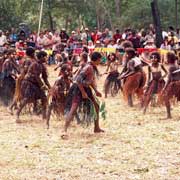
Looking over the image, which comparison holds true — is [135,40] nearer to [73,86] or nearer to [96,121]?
[96,121]

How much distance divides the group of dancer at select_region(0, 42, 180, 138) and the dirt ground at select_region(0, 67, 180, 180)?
0.33m

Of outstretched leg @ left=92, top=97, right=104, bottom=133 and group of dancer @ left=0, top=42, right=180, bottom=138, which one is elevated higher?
group of dancer @ left=0, top=42, right=180, bottom=138

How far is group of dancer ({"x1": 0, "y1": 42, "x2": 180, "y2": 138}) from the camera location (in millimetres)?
9250

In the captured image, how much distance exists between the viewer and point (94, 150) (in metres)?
8.29

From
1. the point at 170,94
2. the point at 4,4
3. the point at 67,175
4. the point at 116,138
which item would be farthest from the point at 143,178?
the point at 4,4

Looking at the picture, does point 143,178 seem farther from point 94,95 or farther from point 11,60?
point 11,60

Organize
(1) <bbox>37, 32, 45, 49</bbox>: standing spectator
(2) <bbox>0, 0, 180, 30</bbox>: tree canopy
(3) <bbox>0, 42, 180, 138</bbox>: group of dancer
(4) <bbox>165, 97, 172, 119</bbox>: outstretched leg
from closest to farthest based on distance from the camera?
(3) <bbox>0, 42, 180, 138</bbox>: group of dancer → (4) <bbox>165, 97, 172, 119</bbox>: outstretched leg → (1) <bbox>37, 32, 45, 49</bbox>: standing spectator → (2) <bbox>0, 0, 180, 30</bbox>: tree canopy

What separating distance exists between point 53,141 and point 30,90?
180 centimetres

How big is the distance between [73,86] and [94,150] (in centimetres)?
142

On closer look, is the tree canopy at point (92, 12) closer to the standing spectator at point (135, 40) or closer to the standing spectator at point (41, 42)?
the standing spectator at point (41, 42)

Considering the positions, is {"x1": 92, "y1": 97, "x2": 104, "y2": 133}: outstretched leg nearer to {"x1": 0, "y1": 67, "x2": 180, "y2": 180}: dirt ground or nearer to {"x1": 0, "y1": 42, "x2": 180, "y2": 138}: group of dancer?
{"x1": 0, "y1": 42, "x2": 180, "y2": 138}: group of dancer

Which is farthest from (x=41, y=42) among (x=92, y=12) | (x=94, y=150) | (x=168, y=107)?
(x=94, y=150)

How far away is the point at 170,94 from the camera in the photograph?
1075 cm

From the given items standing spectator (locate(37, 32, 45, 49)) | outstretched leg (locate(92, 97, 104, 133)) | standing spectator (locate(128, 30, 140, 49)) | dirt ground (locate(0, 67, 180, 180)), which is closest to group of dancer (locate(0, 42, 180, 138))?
outstretched leg (locate(92, 97, 104, 133))
